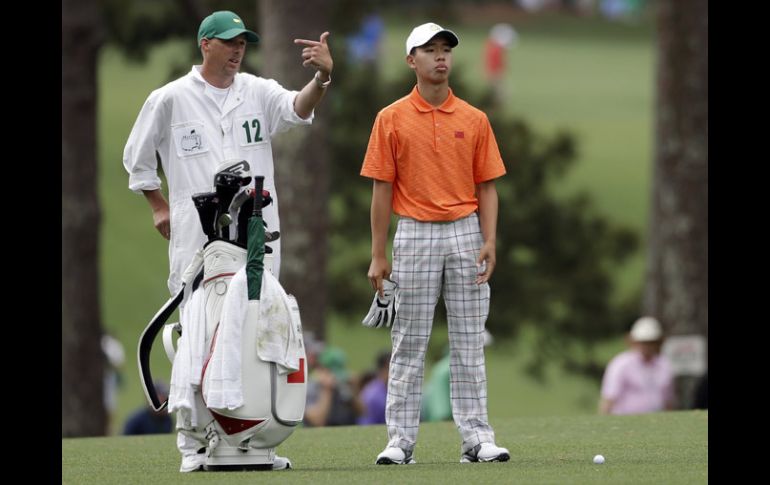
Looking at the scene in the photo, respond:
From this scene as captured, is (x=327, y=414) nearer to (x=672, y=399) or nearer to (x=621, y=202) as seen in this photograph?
(x=672, y=399)

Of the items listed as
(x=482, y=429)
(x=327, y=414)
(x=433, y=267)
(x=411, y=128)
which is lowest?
(x=327, y=414)

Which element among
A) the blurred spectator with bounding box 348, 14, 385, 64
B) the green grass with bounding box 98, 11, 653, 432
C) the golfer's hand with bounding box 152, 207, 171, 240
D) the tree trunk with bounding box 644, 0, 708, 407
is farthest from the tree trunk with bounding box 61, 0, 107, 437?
the golfer's hand with bounding box 152, 207, 171, 240

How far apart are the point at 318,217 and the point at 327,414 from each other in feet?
12.4

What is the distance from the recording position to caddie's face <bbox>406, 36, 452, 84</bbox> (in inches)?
352

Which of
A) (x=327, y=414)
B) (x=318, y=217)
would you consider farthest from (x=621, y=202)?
(x=327, y=414)

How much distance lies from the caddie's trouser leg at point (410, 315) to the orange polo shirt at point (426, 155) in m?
0.12

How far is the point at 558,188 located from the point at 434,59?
36.6 metres

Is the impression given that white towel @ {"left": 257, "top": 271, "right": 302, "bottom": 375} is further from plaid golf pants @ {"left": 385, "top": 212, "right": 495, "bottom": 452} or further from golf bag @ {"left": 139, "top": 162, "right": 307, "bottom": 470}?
plaid golf pants @ {"left": 385, "top": 212, "right": 495, "bottom": 452}

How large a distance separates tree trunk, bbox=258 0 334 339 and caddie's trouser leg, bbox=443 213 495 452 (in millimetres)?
10669

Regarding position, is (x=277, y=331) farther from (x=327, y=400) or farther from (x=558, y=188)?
(x=558, y=188)

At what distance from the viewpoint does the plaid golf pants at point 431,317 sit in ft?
29.6

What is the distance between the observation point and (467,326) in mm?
9102

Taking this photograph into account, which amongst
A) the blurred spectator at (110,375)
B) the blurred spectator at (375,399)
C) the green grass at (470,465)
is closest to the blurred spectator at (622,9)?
the blurred spectator at (110,375)

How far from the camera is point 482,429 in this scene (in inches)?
360
